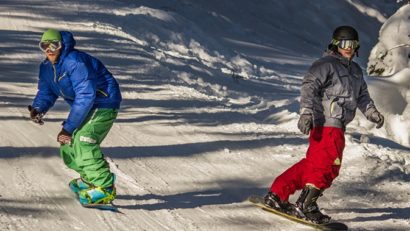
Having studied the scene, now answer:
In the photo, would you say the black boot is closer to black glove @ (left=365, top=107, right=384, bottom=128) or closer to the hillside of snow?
the hillside of snow

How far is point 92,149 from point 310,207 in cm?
213

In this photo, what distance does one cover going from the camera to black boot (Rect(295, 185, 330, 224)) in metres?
7.20

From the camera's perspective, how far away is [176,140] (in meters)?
10.4

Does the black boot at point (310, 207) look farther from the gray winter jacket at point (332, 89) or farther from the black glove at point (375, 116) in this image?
the black glove at point (375, 116)

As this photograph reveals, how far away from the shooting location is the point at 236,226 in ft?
23.6

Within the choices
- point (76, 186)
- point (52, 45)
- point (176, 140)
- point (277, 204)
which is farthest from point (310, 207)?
point (176, 140)

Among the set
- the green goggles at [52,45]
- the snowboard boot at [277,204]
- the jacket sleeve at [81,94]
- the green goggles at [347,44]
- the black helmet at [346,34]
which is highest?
the black helmet at [346,34]

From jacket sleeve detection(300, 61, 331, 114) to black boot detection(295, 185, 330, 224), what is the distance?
31.9 inches

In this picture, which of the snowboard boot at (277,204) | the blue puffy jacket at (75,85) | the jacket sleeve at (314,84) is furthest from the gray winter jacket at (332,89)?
the blue puffy jacket at (75,85)

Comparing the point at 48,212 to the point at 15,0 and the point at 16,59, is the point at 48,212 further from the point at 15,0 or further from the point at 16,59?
the point at 15,0

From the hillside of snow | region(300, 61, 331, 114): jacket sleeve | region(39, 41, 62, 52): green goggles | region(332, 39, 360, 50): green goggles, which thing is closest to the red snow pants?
region(300, 61, 331, 114): jacket sleeve

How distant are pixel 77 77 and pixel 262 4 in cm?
3105

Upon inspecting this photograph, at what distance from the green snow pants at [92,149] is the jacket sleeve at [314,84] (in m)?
1.78

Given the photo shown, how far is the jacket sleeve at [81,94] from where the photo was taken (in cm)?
662
